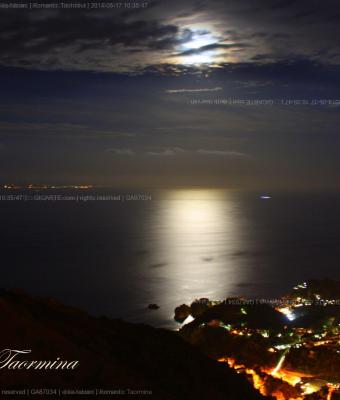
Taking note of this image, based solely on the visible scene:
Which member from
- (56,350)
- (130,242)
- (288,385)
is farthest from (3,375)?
(130,242)

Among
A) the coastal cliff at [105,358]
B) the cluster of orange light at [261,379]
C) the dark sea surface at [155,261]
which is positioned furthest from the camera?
the dark sea surface at [155,261]

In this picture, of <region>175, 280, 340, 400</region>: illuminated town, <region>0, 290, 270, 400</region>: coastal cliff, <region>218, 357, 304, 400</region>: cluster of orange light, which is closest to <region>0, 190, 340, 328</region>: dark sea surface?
<region>175, 280, 340, 400</region>: illuminated town

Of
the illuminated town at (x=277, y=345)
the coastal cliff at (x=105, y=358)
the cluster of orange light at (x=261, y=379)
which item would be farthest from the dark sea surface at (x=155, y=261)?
the coastal cliff at (x=105, y=358)

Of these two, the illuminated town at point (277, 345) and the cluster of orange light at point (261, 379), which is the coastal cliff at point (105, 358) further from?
the illuminated town at point (277, 345)

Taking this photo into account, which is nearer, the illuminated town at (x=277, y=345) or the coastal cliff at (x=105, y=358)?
the coastal cliff at (x=105, y=358)

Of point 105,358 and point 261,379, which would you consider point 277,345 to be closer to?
point 261,379

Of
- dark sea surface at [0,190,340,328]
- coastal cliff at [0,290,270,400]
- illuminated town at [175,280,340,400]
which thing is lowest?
dark sea surface at [0,190,340,328]

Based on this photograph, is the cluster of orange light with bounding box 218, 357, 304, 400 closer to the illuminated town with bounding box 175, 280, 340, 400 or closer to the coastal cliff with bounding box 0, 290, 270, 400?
the illuminated town with bounding box 175, 280, 340, 400
